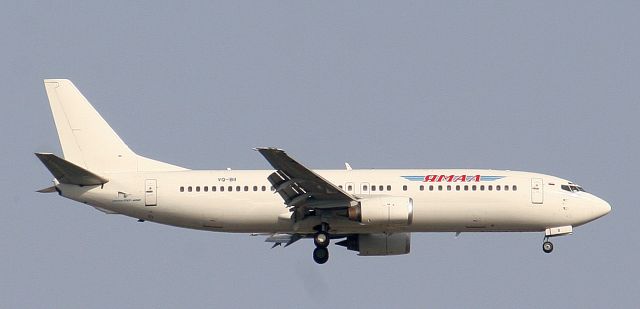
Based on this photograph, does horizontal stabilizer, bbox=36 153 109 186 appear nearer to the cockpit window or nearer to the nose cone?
the cockpit window

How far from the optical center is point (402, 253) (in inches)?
2334

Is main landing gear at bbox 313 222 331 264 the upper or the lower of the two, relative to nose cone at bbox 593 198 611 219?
lower

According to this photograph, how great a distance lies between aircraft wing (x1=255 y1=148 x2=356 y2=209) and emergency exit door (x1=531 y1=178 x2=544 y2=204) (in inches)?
320

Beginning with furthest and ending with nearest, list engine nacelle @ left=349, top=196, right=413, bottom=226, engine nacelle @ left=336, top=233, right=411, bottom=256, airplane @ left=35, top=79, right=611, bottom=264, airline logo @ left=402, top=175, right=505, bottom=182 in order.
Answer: engine nacelle @ left=336, top=233, right=411, bottom=256 → airline logo @ left=402, top=175, right=505, bottom=182 → airplane @ left=35, top=79, right=611, bottom=264 → engine nacelle @ left=349, top=196, right=413, bottom=226

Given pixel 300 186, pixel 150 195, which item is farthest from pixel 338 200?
pixel 150 195

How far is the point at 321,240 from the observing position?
5600cm

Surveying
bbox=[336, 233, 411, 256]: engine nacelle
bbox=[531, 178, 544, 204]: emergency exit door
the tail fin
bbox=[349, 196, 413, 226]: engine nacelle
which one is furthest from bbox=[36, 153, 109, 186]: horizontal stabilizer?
bbox=[531, 178, 544, 204]: emergency exit door

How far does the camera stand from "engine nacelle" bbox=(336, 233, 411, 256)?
2324 inches

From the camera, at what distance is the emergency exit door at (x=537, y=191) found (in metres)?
56.1

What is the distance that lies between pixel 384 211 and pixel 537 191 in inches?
288

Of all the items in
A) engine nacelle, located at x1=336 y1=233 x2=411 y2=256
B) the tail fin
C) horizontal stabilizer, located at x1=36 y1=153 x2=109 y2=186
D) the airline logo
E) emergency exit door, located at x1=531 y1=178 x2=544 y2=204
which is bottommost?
engine nacelle, located at x1=336 y1=233 x2=411 y2=256

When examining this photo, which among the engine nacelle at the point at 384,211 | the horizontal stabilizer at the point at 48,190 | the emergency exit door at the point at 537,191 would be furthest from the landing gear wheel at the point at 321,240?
the horizontal stabilizer at the point at 48,190

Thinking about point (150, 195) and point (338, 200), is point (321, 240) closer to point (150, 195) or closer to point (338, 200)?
point (338, 200)

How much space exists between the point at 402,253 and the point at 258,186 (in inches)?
313
